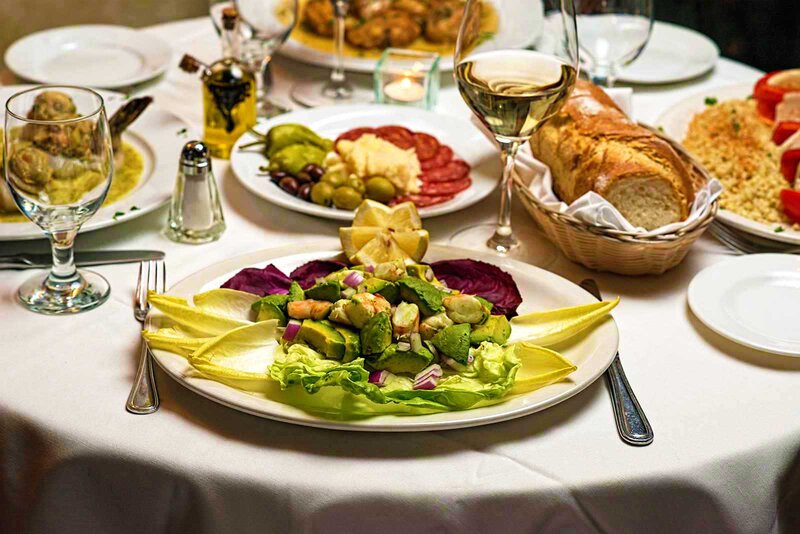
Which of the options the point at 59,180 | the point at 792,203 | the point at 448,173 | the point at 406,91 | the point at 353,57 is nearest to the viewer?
the point at 59,180

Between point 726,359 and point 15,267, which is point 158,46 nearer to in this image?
point 15,267

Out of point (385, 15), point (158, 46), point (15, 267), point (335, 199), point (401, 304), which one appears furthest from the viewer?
point (385, 15)

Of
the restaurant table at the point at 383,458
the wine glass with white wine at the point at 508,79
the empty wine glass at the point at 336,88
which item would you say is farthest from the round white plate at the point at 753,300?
the empty wine glass at the point at 336,88

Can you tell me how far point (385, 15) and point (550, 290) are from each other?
1.46 m

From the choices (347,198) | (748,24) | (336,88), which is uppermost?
(347,198)

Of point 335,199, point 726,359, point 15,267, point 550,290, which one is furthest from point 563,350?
point 15,267

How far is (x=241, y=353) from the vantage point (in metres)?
A: 1.21

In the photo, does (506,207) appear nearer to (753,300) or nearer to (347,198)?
(347,198)

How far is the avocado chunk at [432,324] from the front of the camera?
1219mm

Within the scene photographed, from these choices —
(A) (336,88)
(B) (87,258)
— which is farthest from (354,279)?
(A) (336,88)

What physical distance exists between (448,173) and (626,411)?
73 centimetres

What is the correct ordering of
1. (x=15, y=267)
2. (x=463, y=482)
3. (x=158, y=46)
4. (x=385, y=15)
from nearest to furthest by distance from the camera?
(x=463, y=482) < (x=15, y=267) < (x=158, y=46) < (x=385, y=15)

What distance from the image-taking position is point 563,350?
129 centimetres

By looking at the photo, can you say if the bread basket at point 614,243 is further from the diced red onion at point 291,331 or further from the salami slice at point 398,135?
the diced red onion at point 291,331
